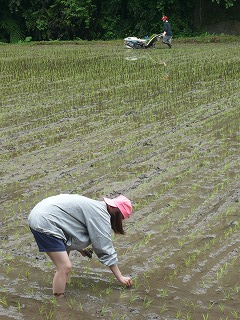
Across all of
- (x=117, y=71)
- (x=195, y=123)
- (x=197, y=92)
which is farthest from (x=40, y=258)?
(x=117, y=71)

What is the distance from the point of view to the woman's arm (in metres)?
4.37

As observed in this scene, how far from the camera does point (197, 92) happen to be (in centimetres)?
1275

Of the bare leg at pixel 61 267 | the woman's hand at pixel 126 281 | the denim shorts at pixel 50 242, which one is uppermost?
the denim shorts at pixel 50 242

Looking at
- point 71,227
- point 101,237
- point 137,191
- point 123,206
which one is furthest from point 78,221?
point 137,191

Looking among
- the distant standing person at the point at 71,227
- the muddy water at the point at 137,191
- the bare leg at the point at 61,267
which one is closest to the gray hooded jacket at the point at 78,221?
the distant standing person at the point at 71,227

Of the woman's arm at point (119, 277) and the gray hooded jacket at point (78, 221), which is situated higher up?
the gray hooded jacket at point (78, 221)

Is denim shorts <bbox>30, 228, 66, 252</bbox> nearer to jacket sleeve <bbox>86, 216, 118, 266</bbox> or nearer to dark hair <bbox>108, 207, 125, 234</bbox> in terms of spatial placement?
jacket sleeve <bbox>86, 216, 118, 266</bbox>

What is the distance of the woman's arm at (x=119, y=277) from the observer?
4371mm

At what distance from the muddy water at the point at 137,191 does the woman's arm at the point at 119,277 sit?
0.08m

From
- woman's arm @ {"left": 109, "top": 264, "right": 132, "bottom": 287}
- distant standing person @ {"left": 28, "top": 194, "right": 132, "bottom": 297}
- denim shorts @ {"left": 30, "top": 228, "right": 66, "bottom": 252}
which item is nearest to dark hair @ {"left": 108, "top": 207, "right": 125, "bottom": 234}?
distant standing person @ {"left": 28, "top": 194, "right": 132, "bottom": 297}

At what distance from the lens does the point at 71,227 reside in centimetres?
433

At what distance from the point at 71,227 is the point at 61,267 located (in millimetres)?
272

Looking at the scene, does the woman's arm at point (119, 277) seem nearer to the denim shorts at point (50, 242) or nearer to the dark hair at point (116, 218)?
the dark hair at point (116, 218)

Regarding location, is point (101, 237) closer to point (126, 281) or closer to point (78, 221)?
point (78, 221)
